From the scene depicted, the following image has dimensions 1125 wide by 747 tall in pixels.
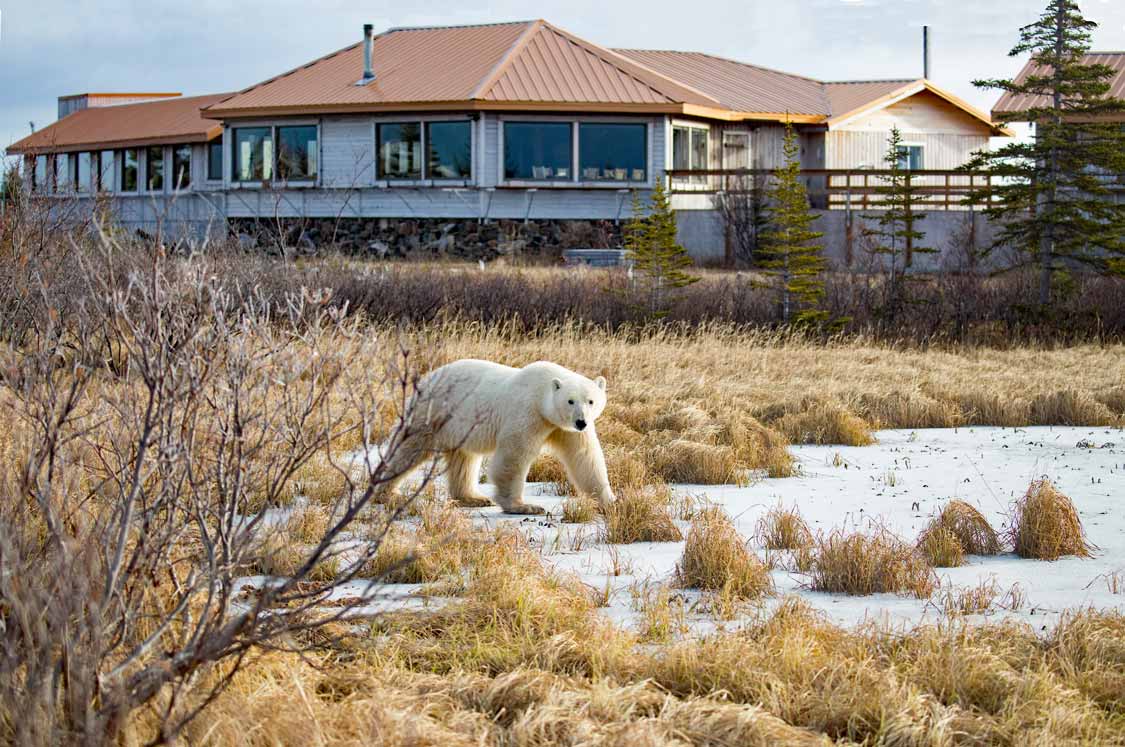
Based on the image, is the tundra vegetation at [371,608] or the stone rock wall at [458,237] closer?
the tundra vegetation at [371,608]

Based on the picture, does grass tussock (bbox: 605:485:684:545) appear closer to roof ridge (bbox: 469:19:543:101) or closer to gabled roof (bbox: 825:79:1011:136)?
roof ridge (bbox: 469:19:543:101)

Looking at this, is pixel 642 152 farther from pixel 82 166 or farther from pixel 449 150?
pixel 82 166

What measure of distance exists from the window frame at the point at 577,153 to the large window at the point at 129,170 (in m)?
12.9

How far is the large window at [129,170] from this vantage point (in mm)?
35156

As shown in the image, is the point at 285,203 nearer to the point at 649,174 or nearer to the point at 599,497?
the point at 649,174

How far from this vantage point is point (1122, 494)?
806 centimetres

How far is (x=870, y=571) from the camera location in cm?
569

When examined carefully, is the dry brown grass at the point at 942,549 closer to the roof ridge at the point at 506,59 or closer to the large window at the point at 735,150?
the roof ridge at the point at 506,59

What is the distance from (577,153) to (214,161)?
11.0 meters

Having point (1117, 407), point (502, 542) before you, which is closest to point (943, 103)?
point (1117, 407)

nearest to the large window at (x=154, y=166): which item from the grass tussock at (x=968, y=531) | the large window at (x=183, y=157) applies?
the large window at (x=183, y=157)

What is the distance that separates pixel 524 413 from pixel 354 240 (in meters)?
22.0

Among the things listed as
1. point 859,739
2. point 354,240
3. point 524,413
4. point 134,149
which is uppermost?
point 134,149

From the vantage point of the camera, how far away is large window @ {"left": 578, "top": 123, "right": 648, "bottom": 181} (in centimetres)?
2780
